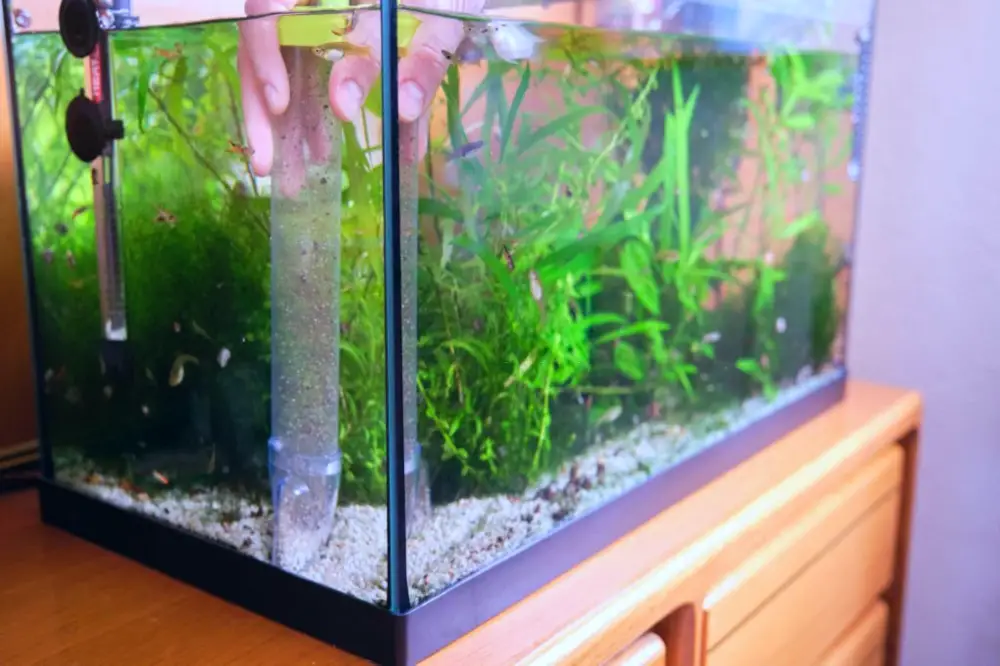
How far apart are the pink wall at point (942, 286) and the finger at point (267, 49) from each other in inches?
42.9

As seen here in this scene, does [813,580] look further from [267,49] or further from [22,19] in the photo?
[22,19]

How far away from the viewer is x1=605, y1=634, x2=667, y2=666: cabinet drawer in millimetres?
677

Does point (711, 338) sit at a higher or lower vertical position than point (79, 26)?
lower

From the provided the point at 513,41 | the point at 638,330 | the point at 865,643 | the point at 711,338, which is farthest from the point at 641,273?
the point at 865,643

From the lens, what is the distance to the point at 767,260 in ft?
3.45

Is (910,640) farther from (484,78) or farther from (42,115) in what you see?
(42,115)

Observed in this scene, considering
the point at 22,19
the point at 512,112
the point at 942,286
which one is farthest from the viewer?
the point at 942,286

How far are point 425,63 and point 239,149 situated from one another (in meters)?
0.17

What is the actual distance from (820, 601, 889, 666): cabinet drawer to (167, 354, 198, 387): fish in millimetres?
741

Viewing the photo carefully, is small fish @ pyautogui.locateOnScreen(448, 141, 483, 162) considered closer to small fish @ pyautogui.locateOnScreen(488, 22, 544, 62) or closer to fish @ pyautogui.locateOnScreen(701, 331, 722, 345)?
small fish @ pyautogui.locateOnScreen(488, 22, 544, 62)

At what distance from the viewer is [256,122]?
1.95ft

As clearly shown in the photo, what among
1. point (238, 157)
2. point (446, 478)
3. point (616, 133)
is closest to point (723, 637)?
point (446, 478)

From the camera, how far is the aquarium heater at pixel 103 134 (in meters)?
0.68

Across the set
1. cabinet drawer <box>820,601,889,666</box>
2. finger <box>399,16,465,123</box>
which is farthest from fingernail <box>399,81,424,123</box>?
cabinet drawer <box>820,601,889,666</box>
